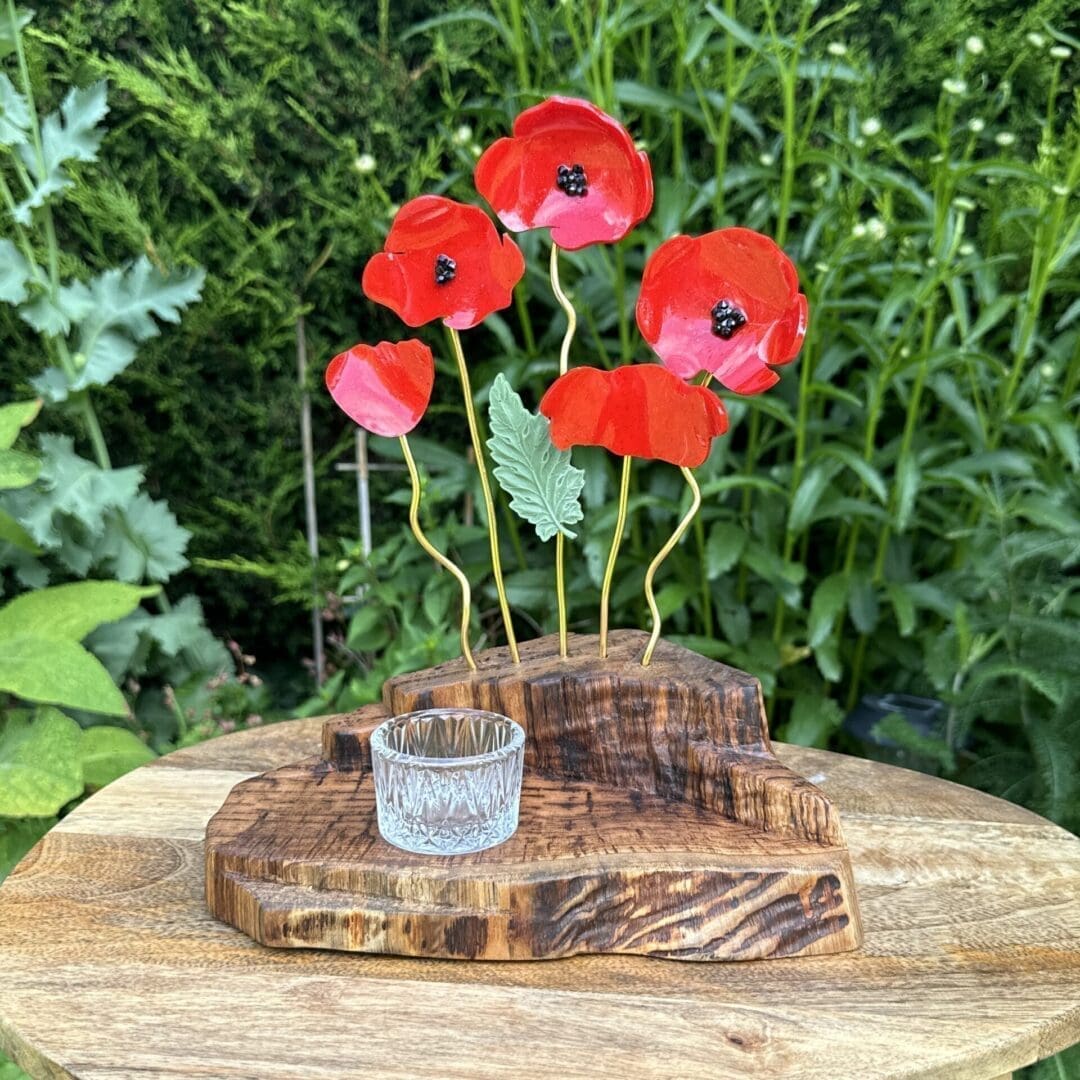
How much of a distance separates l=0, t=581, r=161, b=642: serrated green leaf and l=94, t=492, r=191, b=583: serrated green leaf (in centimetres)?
22

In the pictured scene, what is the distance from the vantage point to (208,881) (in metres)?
0.82

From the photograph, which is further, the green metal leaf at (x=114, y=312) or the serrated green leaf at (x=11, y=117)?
the green metal leaf at (x=114, y=312)

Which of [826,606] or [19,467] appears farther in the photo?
[826,606]

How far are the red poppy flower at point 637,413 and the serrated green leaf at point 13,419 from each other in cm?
103

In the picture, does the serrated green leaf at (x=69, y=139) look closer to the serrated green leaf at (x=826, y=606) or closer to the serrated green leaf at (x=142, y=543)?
the serrated green leaf at (x=142, y=543)

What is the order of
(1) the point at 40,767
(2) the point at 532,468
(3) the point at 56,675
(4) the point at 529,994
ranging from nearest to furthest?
(4) the point at 529,994 → (2) the point at 532,468 → (1) the point at 40,767 → (3) the point at 56,675

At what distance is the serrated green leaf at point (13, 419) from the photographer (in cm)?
159

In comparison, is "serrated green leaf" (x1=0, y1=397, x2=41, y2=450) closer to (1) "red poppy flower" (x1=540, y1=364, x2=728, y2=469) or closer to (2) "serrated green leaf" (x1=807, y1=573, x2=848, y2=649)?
(1) "red poppy flower" (x1=540, y1=364, x2=728, y2=469)

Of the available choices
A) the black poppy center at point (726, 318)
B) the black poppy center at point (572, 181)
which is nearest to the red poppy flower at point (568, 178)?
the black poppy center at point (572, 181)


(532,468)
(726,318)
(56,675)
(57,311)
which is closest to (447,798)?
(532,468)

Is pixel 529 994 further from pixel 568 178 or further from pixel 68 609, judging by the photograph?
pixel 68 609

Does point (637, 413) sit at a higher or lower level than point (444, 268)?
lower

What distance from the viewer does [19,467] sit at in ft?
5.08

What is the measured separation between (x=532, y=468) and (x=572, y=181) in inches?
10.4
